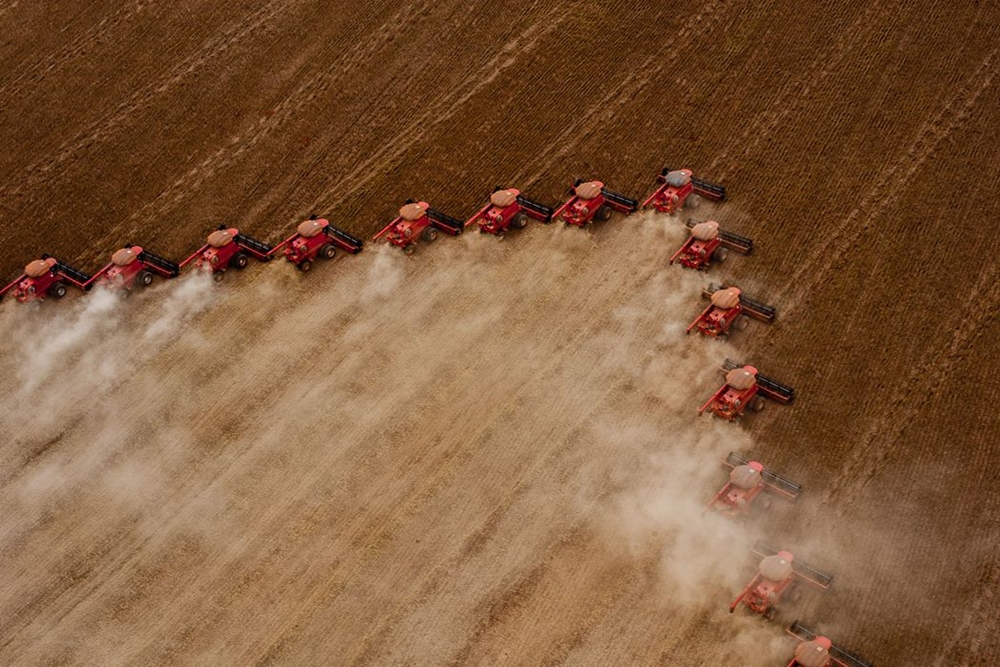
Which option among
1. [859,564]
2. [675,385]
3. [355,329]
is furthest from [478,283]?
[859,564]

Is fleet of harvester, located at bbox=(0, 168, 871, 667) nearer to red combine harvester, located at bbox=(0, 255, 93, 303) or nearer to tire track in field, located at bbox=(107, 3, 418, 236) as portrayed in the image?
red combine harvester, located at bbox=(0, 255, 93, 303)

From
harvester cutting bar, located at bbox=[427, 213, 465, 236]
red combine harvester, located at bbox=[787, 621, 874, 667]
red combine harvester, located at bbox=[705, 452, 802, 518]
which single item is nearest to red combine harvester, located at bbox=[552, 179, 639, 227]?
harvester cutting bar, located at bbox=[427, 213, 465, 236]

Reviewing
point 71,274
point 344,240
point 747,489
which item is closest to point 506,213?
point 344,240

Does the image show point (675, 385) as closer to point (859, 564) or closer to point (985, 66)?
point (859, 564)

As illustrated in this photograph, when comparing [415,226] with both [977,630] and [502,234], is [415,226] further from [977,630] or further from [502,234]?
[977,630]

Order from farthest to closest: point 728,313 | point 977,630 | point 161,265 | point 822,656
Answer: point 161,265 < point 728,313 < point 977,630 < point 822,656

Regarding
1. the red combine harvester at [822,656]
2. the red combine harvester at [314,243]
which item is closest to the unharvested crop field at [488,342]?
the red combine harvester at [314,243]
